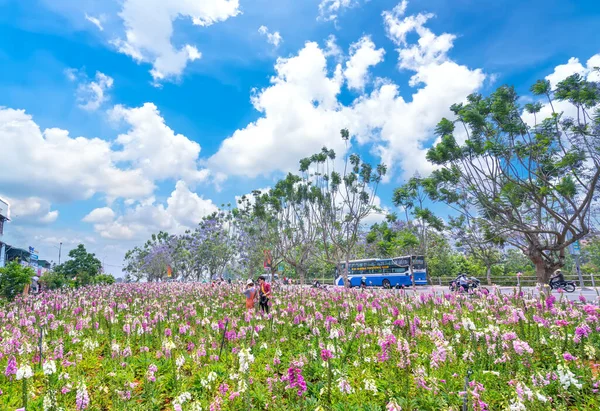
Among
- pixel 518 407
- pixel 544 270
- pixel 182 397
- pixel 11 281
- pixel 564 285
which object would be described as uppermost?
pixel 11 281

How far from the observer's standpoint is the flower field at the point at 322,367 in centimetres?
426

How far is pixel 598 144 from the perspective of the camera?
15.0 m

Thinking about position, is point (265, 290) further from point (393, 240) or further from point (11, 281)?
point (393, 240)

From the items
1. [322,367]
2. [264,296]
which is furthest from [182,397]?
[264,296]

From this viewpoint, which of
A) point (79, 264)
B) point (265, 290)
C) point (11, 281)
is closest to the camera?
point (265, 290)

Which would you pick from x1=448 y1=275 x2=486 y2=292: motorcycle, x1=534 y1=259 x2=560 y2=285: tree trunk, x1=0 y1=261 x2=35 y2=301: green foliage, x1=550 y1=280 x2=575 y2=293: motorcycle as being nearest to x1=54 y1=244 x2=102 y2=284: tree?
x1=0 y1=261 x2=35 y2=301: green foliage

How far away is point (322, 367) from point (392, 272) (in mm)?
31874

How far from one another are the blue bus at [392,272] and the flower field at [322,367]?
26.0 metres

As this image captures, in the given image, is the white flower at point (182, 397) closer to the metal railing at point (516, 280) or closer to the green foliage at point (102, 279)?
the green foliage at point (102, 279)

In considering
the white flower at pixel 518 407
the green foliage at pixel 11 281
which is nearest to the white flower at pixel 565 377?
the white flower at pixel 518 407

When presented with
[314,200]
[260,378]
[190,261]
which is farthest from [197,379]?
[190,261]

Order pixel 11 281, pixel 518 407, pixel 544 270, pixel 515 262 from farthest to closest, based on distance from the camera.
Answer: pixel 515 262 < pixel 11 281 < pixel 544 270 < pixel 518 407

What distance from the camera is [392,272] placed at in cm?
3603

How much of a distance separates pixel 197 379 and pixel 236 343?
1.90 m
